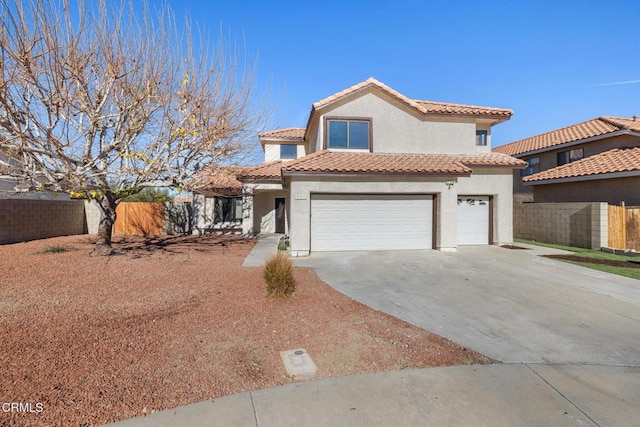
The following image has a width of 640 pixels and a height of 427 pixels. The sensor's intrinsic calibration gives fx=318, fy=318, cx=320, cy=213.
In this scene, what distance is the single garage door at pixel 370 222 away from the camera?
12.5 metres

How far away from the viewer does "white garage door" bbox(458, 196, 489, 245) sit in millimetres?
14656

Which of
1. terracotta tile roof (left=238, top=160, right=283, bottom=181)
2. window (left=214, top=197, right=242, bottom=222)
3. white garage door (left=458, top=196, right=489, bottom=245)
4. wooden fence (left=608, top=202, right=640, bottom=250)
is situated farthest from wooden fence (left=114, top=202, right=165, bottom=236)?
wooden fence (left=608, top=202, right=640, bottom=250)

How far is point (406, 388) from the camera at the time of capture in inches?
133

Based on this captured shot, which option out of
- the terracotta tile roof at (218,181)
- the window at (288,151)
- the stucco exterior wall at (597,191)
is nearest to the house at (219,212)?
the terracotta tile roof at (218,181)

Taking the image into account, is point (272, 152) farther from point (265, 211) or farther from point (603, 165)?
point (603, 165)

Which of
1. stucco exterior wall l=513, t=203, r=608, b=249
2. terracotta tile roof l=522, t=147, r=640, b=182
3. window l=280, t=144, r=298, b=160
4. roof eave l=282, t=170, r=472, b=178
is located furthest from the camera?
window l=280, t=144, r=298, b=160

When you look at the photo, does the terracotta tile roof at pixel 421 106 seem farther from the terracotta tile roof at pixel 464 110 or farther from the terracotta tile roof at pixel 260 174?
the terracotta tile roof at pixel 260 174

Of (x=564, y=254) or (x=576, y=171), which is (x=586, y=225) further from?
(x=576, y=171)

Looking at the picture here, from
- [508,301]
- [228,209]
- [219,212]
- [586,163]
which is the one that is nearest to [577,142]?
[586,163]

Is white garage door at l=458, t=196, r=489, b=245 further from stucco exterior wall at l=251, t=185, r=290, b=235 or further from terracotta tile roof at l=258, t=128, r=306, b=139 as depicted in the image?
terracotta tile roof at l=258, t=128, r=306, b=139

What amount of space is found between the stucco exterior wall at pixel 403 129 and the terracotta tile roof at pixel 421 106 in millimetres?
378

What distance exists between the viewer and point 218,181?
17844mm

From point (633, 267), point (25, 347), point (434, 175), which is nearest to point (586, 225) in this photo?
point (633, 267)

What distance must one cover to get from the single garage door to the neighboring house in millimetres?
Result: 9400
